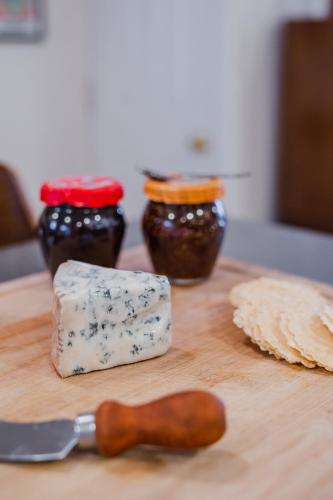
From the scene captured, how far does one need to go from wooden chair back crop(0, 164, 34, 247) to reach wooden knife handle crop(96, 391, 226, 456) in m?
1.38

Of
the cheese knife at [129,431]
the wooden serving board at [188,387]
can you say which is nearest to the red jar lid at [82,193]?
the wooden serving board at [188,387]

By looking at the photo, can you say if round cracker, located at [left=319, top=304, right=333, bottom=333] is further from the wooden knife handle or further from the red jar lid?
the red jar lid

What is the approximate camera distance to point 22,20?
337 cm

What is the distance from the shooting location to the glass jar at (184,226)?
1354 millimetres

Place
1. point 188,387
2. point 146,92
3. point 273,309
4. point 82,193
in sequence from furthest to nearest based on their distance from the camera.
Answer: point 146,92, point 82,193, point 273,309, point 188,387

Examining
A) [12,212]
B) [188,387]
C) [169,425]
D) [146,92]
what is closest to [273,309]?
[188,387]

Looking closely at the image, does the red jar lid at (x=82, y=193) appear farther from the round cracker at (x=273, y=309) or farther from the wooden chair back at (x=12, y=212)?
the wooden chair back at (x=12, y=212)

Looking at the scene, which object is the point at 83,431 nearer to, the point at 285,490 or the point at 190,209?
the point at 285,490

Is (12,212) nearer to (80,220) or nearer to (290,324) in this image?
(80,220)

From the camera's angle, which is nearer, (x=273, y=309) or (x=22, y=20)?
(x=273, y=309)

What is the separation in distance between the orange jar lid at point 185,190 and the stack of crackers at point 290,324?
0.23 meters

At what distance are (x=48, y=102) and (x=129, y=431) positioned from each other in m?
3.04

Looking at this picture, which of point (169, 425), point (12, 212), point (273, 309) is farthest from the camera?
point (12, 212)

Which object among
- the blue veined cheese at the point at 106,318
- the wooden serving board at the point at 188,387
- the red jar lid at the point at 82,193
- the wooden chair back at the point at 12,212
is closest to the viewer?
the wooden serving board at the point at 188,387
